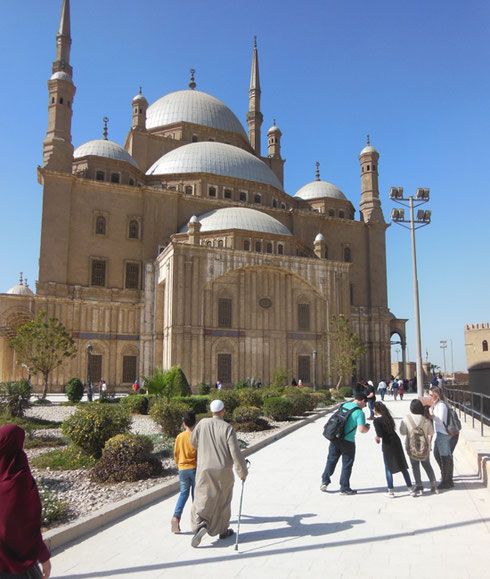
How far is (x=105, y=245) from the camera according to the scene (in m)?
34.7

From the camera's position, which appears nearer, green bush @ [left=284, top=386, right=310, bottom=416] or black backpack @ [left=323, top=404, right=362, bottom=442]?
black backpack @ [left=323, top=404, right=362, bottom=442]

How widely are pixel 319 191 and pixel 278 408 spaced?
32.6 m

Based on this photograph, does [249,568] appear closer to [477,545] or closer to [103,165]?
[477,545]

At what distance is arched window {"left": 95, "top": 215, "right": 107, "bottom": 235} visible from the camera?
114ft

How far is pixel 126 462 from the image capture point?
320 inches

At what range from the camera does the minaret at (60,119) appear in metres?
33.7

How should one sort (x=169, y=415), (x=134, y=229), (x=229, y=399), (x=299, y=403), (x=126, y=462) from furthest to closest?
(x=134, y=229) → (x=299, y=403) → (x=229, y=399) → (x=169, y=415) → (x=126, y=462)

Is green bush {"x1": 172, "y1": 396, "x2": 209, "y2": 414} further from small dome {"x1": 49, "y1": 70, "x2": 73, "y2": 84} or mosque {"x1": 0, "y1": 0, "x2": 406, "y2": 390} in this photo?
small dome {"x1": 49, "y1": 70, "x2": 73, "y2": 84}

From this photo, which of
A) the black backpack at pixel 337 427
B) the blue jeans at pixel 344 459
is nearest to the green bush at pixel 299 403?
the blue jeans at pixel 344 459

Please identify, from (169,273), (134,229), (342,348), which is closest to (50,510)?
(169,273)

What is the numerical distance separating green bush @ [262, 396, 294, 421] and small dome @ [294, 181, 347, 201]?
31696 millimetres

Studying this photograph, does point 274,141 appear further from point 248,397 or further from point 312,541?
point 312,541

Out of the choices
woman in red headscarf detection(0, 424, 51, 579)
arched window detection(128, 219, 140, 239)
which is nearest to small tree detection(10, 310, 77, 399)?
arched window detection(128, 219, 140, 239)

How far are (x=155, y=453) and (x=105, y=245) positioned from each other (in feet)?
86.0
